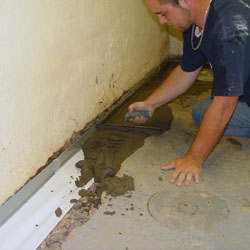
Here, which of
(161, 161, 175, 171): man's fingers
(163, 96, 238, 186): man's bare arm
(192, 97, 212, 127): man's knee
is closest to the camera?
(163, 96, 238, 186): man's bare arm

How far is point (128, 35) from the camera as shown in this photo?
2877 millimetres

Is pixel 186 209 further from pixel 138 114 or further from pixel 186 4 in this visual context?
pixel 186 4

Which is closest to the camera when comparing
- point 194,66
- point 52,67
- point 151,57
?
point 52,67

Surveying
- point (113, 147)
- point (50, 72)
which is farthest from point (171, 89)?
point (50, 72)

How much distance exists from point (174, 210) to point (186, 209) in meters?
0.06

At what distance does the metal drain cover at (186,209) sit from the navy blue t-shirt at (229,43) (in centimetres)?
57

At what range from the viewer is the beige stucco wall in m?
1.51

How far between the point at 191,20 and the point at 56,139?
3.48ft

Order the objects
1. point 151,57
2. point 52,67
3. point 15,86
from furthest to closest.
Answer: point 151,57
point 52,67
point 15,86

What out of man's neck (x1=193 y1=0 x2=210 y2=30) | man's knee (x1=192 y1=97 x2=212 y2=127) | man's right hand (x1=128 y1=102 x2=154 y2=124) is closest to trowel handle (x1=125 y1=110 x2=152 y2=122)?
man's right hand (x1=128 y1=102 x2=154 y2=124)

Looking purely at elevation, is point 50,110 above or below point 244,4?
below

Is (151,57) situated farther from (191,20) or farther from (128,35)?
(191,20)

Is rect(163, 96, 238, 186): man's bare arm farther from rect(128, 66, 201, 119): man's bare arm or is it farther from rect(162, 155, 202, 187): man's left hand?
rect(128, 66, 201, 119): man's bare arm

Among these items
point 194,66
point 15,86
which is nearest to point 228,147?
point 194,66
